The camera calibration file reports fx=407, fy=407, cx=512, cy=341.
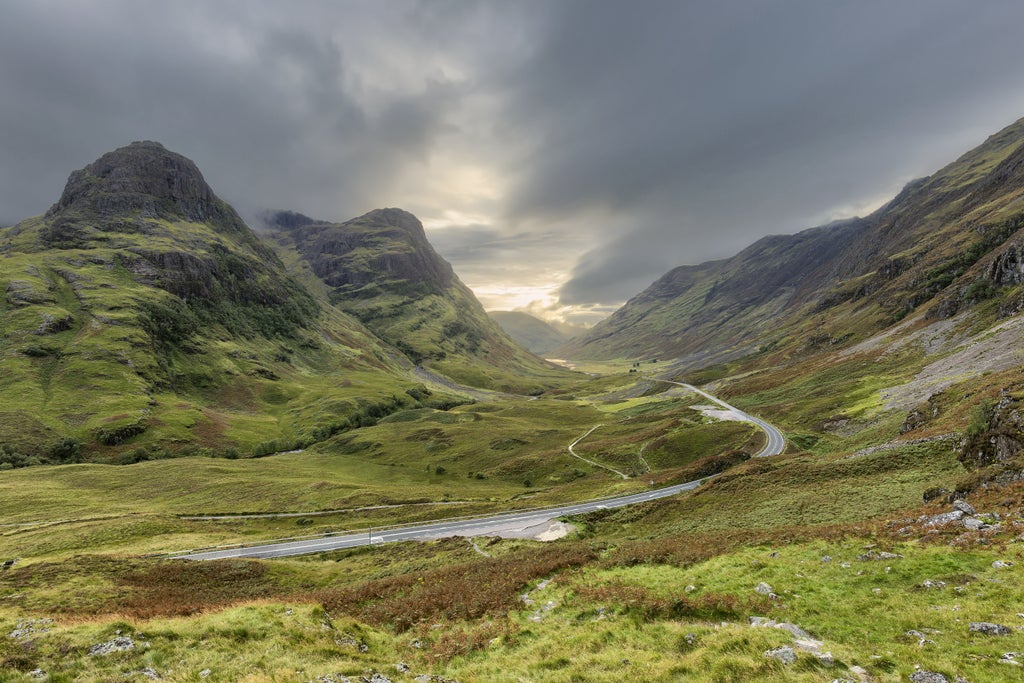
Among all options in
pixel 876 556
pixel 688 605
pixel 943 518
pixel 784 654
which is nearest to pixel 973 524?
pixel 943 518

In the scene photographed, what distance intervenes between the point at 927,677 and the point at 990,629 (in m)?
4.15

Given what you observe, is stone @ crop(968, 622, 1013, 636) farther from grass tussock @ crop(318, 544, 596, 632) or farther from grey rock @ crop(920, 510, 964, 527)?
grass tussock @ crop(318, 544, 596, 632)

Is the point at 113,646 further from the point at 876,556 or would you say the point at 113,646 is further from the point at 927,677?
the point at 876,556

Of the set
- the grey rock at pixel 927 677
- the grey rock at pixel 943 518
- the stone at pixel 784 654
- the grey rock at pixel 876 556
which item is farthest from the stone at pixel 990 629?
the grey rock at pixel 943 518

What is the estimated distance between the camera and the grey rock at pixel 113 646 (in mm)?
15278

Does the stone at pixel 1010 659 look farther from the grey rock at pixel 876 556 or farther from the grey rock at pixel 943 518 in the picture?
the grey rock at pixel 943 518

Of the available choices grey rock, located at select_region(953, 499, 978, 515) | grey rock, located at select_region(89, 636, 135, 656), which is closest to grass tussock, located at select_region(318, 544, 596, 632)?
grey rock, located at select_region(89, 636, 135, 656)

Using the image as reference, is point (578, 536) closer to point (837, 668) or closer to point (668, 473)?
point (837, 668)

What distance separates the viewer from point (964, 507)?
73.3 feet

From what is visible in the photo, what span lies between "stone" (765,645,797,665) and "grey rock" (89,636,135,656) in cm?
2346

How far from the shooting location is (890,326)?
149 meters

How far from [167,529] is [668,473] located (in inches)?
3142

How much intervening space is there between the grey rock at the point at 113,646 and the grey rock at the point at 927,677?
26274 millimetres

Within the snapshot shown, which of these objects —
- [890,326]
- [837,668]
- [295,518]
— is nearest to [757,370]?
[890,326]
